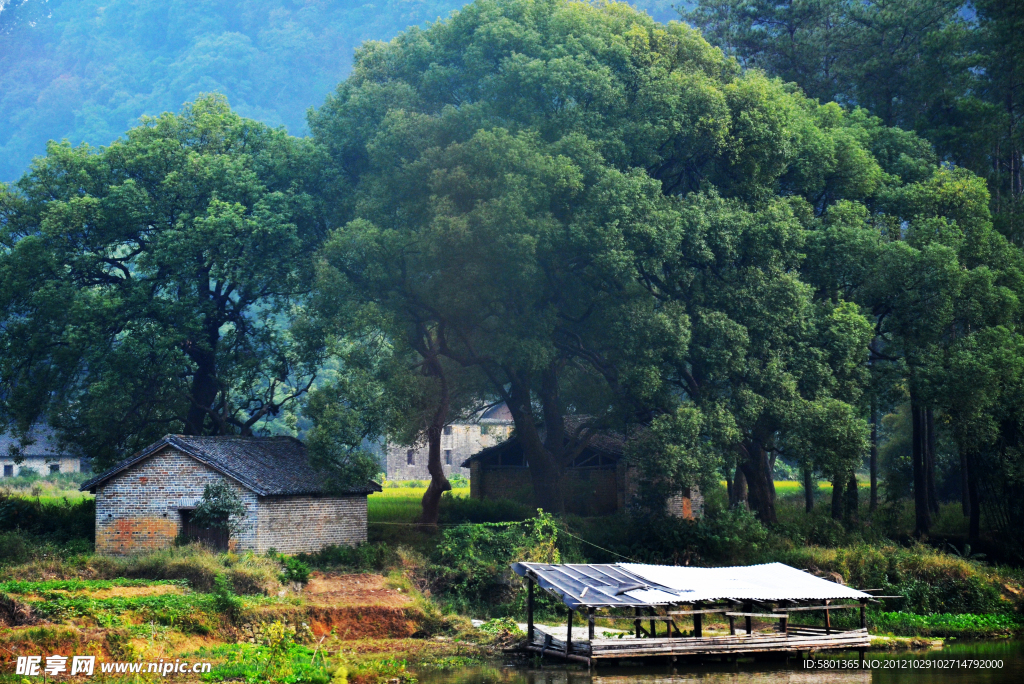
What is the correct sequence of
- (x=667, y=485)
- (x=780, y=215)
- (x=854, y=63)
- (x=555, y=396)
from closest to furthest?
(x=667, y=485) → (x=780, y=215) → (x=555, y=396) → (x=854, y=63)

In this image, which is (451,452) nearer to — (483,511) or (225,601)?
(483,511)

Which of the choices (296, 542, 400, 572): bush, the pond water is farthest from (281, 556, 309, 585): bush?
the pond water

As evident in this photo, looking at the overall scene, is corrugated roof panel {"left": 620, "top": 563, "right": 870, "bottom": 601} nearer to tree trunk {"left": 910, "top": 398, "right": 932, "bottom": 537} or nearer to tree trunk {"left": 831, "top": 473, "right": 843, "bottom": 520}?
tree trunk {"left": 831, "top": 473, "right": 843, "bottom": 520}

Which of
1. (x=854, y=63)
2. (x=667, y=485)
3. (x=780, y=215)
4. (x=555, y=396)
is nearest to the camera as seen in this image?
(x=667, y=485)

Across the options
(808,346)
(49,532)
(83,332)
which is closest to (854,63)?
(808,346)

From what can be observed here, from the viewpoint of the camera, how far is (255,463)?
106 feet

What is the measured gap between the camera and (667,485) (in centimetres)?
3362

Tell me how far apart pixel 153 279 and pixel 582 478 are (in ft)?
62.6

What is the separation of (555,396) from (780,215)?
1098 centimetres

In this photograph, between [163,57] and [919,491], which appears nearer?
[919,491]

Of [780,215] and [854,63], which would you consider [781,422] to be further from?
[854,63]

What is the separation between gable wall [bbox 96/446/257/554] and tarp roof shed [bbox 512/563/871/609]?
11427mm

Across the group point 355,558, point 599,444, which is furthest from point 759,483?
point 355,558

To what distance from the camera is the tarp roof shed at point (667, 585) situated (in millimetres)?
22172
